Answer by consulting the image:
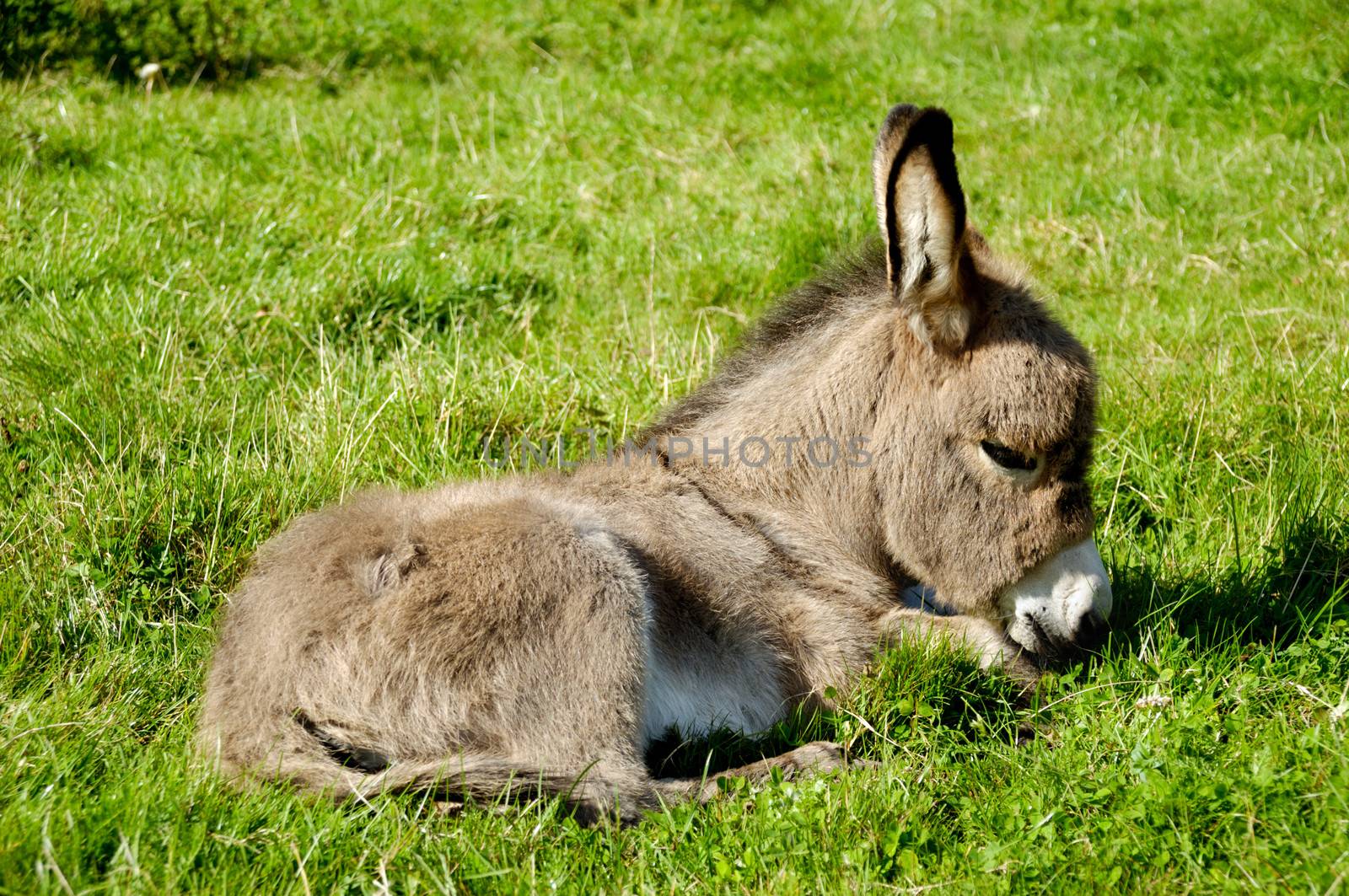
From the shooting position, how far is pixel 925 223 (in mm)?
3713

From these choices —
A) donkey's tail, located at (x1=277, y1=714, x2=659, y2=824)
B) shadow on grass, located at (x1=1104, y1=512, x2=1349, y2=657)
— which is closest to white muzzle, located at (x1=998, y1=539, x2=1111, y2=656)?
shadow on grass, located at (x1=1104, y1=512, x2=1349, y2=657)

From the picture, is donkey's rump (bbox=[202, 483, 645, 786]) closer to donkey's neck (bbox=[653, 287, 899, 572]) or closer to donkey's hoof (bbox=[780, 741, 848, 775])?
donkey's hoof (bbox=[780, 741, 848, 775])

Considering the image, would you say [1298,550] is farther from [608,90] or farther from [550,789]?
[608,90]

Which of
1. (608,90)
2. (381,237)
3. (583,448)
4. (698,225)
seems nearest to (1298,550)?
(583,448)

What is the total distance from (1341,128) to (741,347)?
5.50 m

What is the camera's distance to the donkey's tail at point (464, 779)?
3.23 metres

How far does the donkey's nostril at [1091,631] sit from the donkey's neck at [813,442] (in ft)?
2.30

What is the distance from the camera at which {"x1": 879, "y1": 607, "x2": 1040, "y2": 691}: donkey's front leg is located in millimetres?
3955

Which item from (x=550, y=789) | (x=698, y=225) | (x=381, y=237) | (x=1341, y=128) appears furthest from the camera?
(x=1341, y=128)

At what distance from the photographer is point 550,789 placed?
3.28m

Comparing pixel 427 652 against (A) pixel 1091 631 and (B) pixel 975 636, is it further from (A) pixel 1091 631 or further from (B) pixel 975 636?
(A) pixel 1091 631

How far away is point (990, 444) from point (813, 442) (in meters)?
0.61


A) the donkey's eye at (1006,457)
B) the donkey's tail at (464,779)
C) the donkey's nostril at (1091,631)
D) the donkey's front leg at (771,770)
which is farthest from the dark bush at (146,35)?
the donkey's nostril at (1091,631)

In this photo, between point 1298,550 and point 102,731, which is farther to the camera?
point 1298,550
